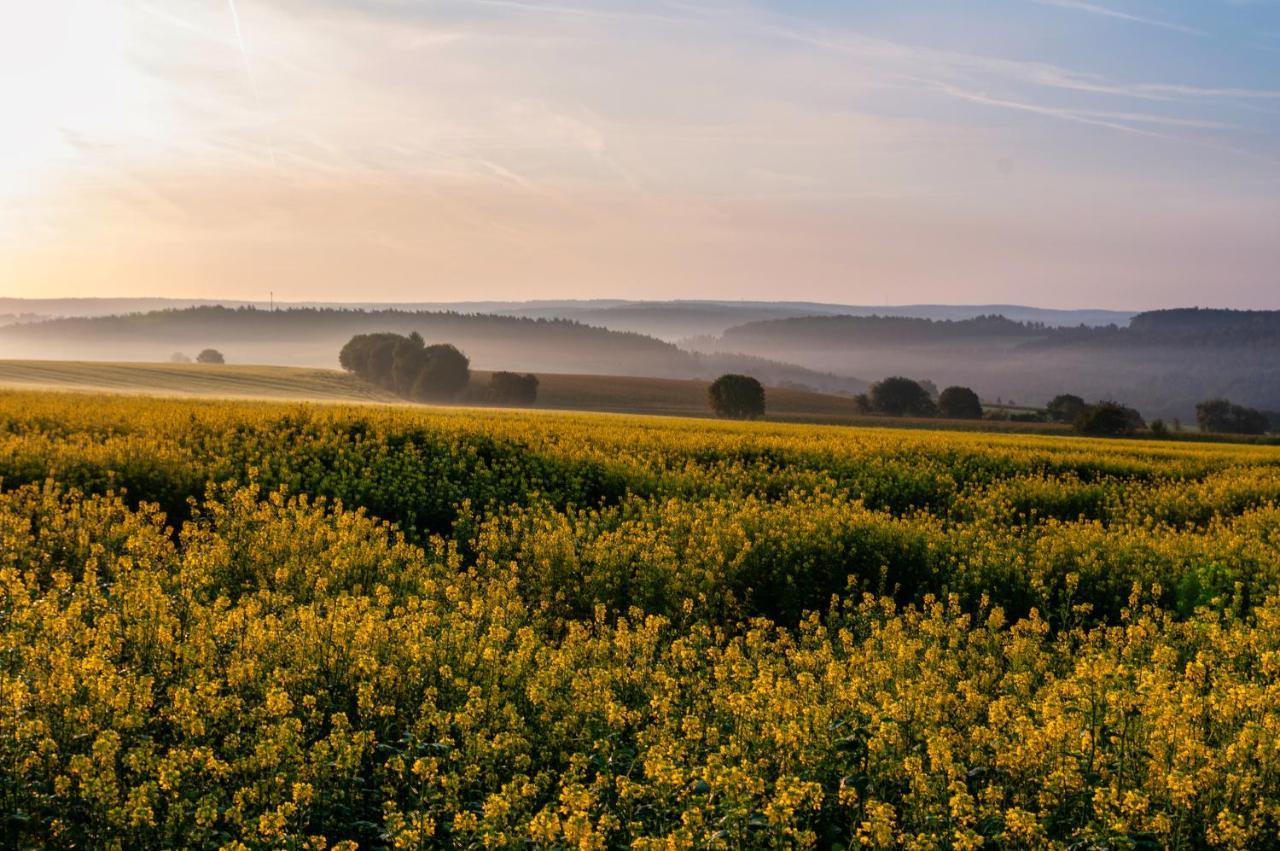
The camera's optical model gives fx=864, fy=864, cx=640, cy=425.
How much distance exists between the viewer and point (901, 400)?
367 ft

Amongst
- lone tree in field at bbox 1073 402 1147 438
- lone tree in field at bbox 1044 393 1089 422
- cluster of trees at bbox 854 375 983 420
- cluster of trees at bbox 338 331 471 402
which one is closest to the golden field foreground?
lone tree in field at bbox 1073 402 1147 438

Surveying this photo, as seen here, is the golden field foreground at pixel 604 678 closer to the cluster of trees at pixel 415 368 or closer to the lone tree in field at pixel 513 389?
the lone tree in field at pixel 513 389

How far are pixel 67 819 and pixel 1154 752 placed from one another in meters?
6.28

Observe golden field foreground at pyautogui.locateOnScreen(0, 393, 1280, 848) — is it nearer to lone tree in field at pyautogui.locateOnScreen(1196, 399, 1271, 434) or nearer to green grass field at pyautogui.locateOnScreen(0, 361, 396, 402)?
green grass field at pyautogui.locateOnScreen(0, 361, 396, 402)

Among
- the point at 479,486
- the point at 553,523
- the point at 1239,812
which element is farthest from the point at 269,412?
the point at 1239,812

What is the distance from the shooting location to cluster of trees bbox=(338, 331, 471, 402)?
10919 centimetres

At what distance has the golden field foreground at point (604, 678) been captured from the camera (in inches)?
183

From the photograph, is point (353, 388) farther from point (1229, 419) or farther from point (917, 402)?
point (1229, 419)

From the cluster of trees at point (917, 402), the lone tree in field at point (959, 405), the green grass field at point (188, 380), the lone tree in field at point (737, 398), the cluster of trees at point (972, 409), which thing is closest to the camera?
the green grass field at point (188, 380)

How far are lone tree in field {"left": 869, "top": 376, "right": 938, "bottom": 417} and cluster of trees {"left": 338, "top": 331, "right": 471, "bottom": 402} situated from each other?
52.4 meters

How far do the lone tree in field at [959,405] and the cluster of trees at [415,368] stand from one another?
62503 millimetres

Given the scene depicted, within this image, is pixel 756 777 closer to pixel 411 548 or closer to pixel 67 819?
pixel 67 819

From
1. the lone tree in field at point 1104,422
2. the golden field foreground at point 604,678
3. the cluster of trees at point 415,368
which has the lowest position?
the golden field foreground at point 604,678

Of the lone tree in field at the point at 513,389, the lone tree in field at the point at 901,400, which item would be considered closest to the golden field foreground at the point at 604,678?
the lone tree in field at the point at 513,389
